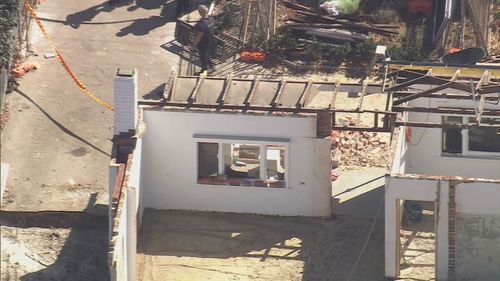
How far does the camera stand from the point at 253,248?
32062 millimetres

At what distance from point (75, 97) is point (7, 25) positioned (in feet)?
8.42

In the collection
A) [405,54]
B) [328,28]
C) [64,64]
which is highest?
[328,28]

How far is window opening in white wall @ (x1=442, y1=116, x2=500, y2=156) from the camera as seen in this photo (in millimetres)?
33281

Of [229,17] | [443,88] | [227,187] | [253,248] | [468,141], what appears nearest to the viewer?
[443,88]

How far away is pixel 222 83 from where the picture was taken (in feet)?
109

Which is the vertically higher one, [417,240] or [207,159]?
[207,159]

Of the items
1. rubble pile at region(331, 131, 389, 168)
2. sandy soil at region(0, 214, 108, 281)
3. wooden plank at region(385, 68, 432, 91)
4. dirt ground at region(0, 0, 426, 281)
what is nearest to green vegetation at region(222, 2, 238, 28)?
dirt ground at region(0, 0, 426, 281)

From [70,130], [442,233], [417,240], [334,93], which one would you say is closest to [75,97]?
[70,130]

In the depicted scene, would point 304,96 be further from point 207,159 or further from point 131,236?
point 131,236

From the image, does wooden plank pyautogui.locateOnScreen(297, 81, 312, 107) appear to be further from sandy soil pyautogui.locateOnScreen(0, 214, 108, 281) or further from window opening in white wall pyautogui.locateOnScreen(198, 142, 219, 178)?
sandy soil pyautogui.locateOnScreen(0, 214, 108, 281)

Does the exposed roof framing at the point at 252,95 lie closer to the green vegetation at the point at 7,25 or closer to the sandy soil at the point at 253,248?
the sandy soil at the point at 253,248

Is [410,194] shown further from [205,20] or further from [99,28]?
[99,28]

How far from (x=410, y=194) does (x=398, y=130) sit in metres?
2.27

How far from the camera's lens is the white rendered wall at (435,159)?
33.3 meters
